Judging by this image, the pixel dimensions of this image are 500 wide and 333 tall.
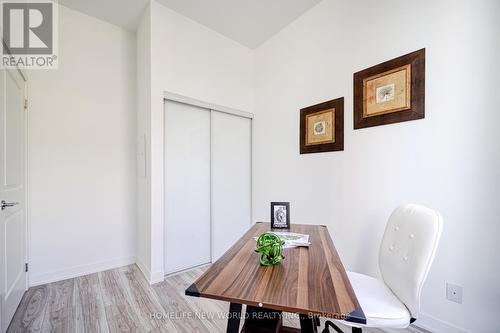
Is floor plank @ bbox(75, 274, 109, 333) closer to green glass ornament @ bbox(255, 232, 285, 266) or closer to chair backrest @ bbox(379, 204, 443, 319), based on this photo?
green glass ornament @ bbox(255, 232, 285, 266)

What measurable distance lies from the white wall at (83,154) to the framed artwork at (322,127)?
215cm

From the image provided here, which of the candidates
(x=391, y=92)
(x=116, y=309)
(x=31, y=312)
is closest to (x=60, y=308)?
(x=31, y=312)

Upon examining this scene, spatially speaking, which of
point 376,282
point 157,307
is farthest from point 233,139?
point 376,282

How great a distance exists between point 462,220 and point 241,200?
228 cm

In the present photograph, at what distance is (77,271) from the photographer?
2385 mm

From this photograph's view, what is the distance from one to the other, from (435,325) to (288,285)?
1.52 metres

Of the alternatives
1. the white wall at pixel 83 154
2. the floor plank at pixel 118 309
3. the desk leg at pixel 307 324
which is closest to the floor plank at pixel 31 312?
the white wall at pixel 83 154

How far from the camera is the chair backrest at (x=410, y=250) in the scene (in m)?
1.00

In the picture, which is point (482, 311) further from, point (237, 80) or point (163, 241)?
point (237, 80)

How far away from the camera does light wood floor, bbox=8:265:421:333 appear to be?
5.31ft

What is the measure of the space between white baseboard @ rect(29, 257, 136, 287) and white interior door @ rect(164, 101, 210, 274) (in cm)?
69

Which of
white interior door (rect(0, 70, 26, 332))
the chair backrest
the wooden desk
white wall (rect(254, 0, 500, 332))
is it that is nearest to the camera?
the wooden desk

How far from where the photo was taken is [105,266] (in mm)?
2541

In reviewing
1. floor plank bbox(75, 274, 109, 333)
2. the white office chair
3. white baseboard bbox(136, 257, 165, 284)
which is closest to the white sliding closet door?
white baseboard bbox(136, 257, 165, 284)
